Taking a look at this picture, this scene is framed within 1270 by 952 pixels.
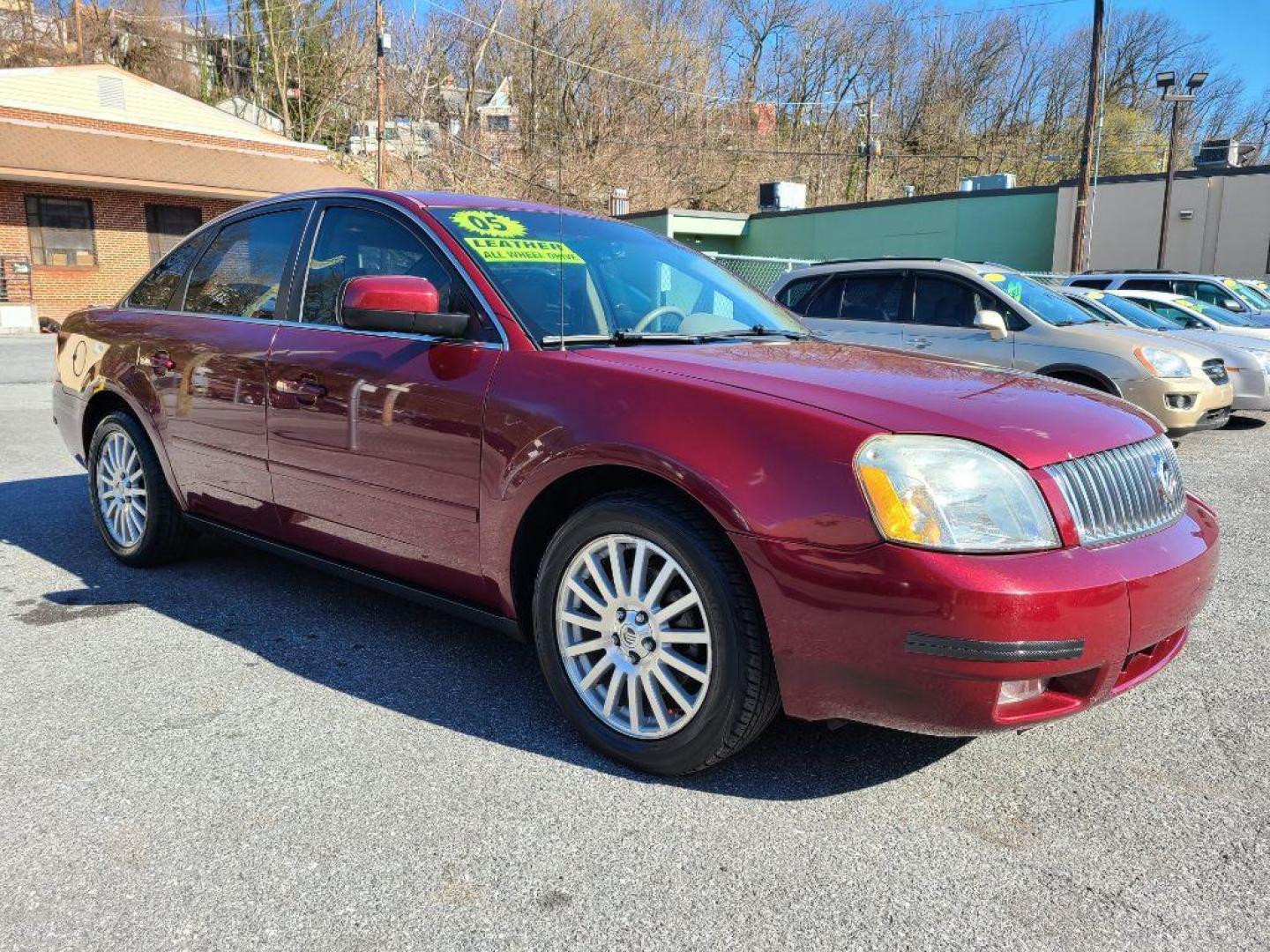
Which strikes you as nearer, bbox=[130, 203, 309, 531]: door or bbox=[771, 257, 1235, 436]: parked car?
bbox=[130, 203, 309, 531]: door

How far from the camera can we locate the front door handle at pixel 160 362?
14.3ft

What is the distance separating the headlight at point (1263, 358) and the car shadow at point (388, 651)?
348 inches

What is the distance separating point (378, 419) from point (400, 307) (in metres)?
0.44

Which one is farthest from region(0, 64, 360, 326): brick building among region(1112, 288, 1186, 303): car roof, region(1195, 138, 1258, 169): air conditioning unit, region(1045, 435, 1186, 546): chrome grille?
region(1195, 138, 1258, 169): air conditioning unit

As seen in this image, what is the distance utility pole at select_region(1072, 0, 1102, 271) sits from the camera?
19281 millimetres

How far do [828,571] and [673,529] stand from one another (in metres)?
0.43

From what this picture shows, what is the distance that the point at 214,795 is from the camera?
2662 mm

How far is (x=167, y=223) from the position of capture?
28266 millimetres

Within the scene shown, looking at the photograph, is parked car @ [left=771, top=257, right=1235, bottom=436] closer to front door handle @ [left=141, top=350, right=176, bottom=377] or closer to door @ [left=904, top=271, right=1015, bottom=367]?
door @ [left=904, top=271, right=1015, bottom=367]

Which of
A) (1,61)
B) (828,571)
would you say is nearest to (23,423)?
(828,571)

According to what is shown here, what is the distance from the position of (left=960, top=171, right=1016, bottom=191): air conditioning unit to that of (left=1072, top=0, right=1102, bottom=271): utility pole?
9.93 meters

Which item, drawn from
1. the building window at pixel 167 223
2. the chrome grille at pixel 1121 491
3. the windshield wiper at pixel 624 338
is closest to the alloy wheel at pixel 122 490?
the windshield wiper at pixel 624 338

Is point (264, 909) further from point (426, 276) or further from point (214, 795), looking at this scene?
point (426, 276)

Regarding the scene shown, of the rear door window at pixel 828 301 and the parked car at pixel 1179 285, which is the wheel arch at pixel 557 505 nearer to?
the rear door window at pixel 828 301
